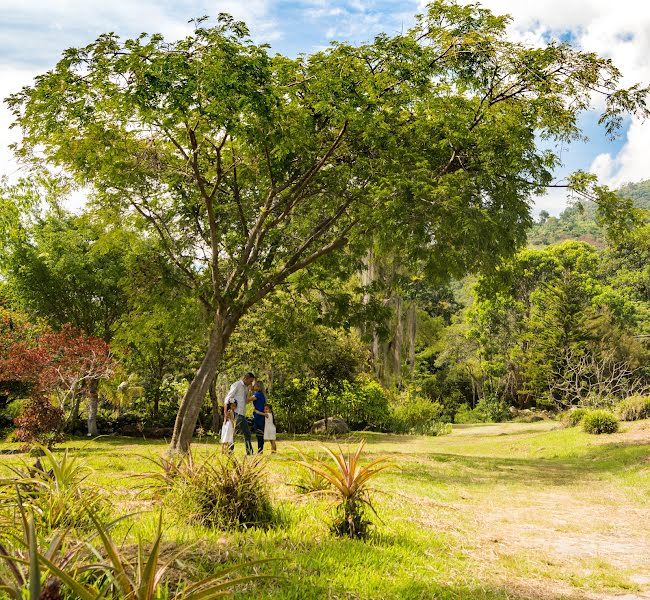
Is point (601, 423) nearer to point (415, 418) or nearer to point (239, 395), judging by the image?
point (415, 418)

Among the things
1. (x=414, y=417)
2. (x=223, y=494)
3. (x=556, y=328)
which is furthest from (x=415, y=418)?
(x=223, y=494)

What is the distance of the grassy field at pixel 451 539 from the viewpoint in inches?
168

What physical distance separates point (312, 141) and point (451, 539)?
8.12 m

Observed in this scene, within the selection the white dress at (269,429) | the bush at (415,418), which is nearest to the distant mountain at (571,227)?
the bush at (415,418)

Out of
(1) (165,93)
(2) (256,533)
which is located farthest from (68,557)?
(1) (165,93)

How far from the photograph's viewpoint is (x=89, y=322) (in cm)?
2369

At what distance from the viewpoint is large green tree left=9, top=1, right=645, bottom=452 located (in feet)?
30.9

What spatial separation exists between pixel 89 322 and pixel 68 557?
73.2ft

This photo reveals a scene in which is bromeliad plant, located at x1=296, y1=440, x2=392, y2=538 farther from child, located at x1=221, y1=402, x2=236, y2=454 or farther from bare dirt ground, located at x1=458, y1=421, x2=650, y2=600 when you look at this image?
child, located at x1=221, y1=402, x2=236, y2=454

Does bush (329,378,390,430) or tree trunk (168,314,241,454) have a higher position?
tree trunk (168,314,241,454)

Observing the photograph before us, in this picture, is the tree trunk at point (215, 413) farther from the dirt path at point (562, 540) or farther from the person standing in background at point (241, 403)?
the dirt path at point (562, 540)

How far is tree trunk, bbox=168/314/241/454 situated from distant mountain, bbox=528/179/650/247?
5708cm

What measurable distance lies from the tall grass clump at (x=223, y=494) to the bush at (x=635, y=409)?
18735mm

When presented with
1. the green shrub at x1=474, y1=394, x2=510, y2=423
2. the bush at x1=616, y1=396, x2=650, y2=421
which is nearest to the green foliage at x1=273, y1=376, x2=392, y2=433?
the bush at x1=616, y1=396, x2=650, y2=421
